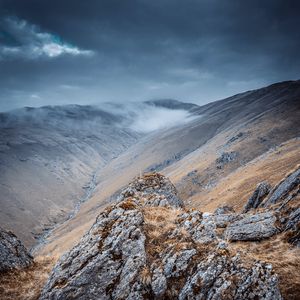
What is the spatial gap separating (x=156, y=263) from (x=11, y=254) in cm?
1168

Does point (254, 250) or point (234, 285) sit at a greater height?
point (234, 285)

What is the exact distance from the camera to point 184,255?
49.9ft

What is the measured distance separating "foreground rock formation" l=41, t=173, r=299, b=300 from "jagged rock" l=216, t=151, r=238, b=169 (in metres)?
151

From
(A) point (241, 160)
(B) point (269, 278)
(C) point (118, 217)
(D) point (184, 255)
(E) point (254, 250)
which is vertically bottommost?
(A) point (241, 160)

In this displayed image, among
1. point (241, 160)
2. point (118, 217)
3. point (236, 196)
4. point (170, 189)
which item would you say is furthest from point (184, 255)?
point (241, 160)

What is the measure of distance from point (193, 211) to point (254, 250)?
4.94 m

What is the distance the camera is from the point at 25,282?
58.8ft

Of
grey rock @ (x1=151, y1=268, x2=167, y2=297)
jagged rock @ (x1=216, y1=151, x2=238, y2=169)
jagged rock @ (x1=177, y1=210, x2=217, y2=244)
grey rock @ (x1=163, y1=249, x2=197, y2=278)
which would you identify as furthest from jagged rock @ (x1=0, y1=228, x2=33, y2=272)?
jagged rock @ (x1=216, y1=151, x2=238, y2=169)

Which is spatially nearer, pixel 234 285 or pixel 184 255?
pixel 234 285

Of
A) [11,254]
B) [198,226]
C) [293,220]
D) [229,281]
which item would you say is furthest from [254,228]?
[11,254]

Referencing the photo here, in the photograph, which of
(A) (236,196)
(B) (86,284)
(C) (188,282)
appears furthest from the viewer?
(A) (236,196)

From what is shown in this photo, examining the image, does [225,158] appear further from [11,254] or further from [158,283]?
[158,283]

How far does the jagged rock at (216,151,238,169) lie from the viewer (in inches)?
6580

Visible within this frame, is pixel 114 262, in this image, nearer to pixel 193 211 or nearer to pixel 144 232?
pixel 144 232
